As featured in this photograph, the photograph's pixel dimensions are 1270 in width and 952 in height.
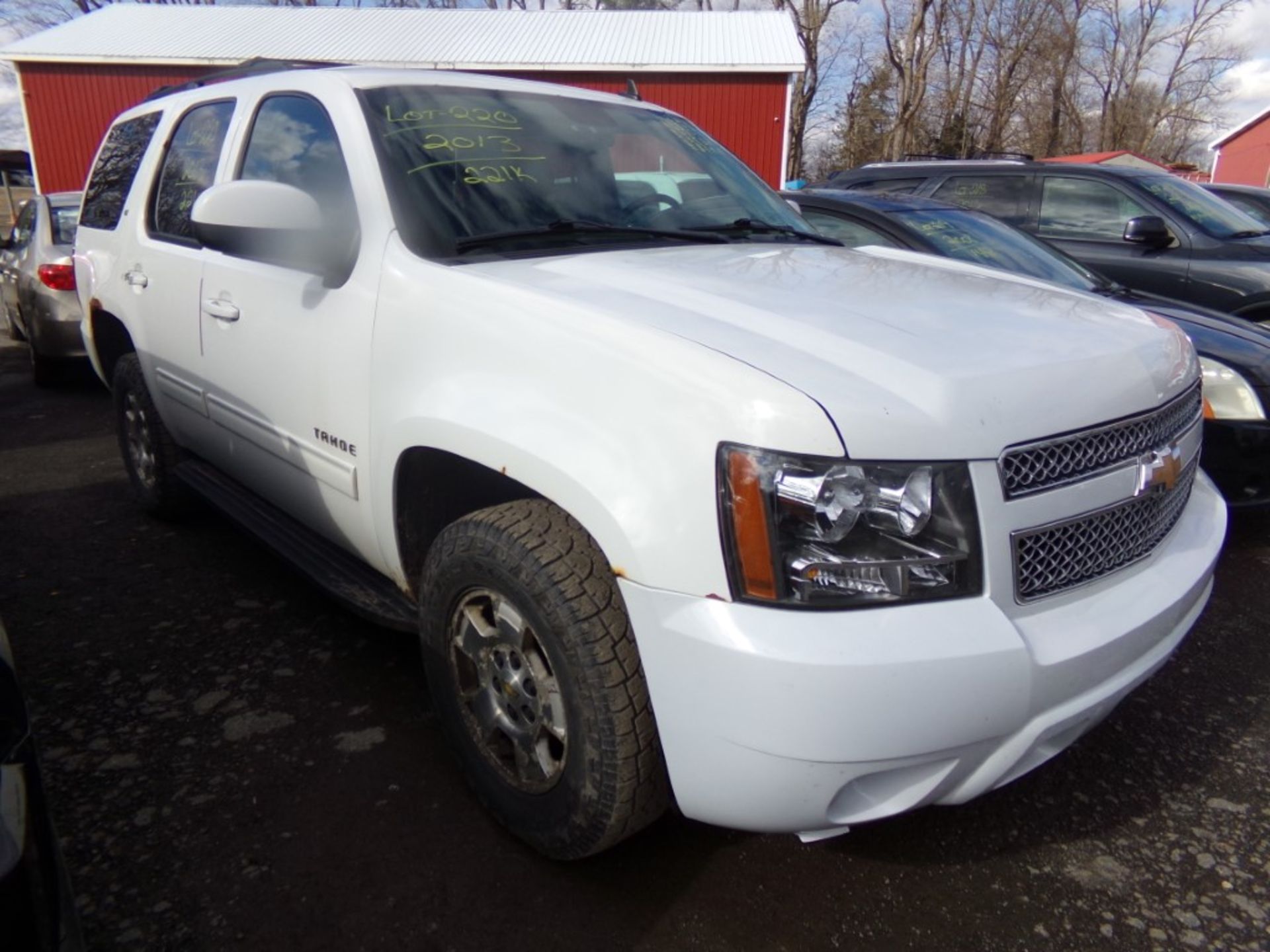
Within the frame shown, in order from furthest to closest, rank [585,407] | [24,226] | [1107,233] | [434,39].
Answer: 1. [434,39]
2. [24,226]
3. [1107,233]
4. [585,407]

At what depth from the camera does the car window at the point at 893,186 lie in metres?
7.58

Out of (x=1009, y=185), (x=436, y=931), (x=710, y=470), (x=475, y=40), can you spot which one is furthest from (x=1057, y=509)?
(x=475, y=40)

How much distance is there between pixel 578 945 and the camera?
203cm

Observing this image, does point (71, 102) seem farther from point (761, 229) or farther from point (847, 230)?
point (761, 229)

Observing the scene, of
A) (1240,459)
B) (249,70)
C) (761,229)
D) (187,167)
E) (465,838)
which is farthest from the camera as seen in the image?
(1240,459)

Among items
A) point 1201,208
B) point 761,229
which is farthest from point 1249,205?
point 761,229

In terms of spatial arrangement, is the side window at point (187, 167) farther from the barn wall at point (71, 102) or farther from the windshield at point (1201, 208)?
the barn wall at point (71, 102)

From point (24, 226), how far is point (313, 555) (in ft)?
24.8

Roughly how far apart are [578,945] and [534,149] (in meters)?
2.16

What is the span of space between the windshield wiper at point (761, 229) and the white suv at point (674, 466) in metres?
0.02

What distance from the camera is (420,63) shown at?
730 inches

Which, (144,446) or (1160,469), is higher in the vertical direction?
(1160,469)

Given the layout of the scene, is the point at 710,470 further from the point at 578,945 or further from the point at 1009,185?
the point at 1009,185

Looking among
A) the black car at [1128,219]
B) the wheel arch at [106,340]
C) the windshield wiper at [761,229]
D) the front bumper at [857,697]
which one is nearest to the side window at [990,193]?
the black car at [1128,219]
